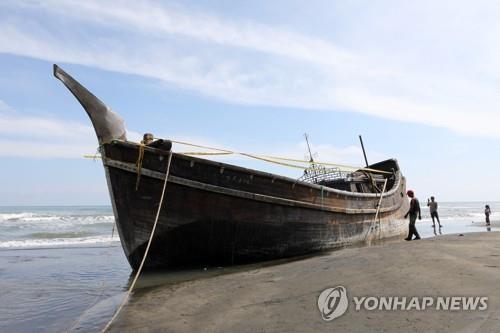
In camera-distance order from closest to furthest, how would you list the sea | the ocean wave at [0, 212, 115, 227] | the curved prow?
the sea, the curved prow, the ocean wave at [0, 212, 115, 227]

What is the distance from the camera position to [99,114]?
8094 mm

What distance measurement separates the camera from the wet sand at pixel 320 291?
12.8ft

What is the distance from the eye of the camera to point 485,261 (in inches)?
246

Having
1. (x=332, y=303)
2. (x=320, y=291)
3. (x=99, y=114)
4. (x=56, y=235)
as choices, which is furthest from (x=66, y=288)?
(x=56, y=235)

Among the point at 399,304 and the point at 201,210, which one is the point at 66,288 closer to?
the point at 201,210

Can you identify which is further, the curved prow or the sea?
the curved prow

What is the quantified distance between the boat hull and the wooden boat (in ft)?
0.06

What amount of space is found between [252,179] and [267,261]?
1944mm

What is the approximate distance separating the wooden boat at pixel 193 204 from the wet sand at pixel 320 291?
1.23m

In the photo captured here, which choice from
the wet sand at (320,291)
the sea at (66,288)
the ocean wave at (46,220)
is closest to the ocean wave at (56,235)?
the sea at (66,288)

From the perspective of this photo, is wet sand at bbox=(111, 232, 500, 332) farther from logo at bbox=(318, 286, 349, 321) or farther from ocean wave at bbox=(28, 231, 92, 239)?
ocean wave at bbox=(28, 231, 92, 239)

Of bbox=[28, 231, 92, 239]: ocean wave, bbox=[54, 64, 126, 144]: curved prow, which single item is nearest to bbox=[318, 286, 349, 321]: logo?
bbox=[54, 64, 126, 144]: curved prow

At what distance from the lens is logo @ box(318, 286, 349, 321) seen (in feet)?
14.3

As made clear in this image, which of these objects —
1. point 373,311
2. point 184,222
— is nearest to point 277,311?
point 373,311
